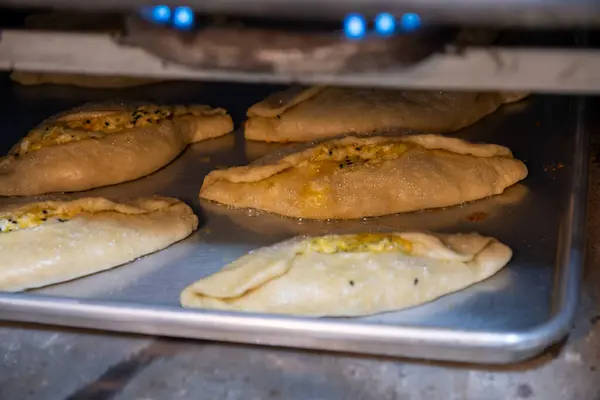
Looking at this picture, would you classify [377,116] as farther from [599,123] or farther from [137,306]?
[137,306]

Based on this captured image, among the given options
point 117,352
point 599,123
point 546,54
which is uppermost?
point 546,54

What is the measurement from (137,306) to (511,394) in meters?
0.62

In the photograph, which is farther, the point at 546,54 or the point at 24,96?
the point at 24,96

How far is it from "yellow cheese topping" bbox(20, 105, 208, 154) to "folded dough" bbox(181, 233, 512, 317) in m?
0.64

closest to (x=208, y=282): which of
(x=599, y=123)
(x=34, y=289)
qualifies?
(x=34, y=289)

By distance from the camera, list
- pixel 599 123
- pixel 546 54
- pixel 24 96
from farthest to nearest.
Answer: pixel 24 96 < pixel 599 123 < pixel 546 54

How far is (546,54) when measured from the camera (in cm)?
98

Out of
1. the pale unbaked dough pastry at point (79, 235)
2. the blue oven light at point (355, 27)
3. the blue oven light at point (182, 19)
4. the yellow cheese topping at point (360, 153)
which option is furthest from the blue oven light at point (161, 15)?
the yellow cheese topping at point (360, 153)

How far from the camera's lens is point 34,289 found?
1.42 meters

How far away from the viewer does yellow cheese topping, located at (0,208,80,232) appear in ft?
5.02

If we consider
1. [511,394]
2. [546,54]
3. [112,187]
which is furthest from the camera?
[112,187]

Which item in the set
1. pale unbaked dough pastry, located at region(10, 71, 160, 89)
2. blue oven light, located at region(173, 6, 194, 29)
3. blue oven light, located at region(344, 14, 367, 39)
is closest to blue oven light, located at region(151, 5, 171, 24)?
blue oven light, located at region(173, 6, 194, 29)

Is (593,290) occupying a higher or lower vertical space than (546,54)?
lower

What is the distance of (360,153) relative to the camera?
174 centimetres
